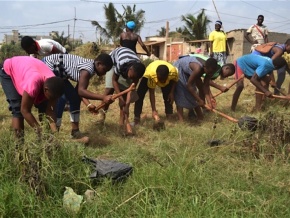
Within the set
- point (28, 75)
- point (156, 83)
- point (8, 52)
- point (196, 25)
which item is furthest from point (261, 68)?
point (8, 52)

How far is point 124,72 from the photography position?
470 centimetres

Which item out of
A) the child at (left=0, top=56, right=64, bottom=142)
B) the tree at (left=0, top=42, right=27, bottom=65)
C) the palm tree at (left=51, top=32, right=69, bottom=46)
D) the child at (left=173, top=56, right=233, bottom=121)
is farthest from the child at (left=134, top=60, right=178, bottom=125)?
the palm tree at (left=51, top=32, right=69, bottom=46)

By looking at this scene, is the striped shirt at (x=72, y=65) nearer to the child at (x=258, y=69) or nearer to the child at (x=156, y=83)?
the child at (x=156, y=83)

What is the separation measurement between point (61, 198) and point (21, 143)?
618 mm

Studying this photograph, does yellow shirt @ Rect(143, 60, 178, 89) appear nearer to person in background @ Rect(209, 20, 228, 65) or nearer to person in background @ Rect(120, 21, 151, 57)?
person in background @ Rect(120, 21, 151, 57)

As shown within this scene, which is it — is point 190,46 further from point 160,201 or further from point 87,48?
point 160,201

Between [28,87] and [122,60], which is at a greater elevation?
[122,60]

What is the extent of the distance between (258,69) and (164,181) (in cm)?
350

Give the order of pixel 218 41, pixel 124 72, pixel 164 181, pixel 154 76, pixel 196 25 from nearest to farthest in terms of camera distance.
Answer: pixel 164 181
pixel 124 72
pixel 154 76
pixel 218 41
pixel 196 25

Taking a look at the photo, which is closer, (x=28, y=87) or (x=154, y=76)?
(x=28, y=87)

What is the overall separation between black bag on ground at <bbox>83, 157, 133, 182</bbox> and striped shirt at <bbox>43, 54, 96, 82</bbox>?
1417mm

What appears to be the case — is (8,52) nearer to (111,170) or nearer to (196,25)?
(196,25)

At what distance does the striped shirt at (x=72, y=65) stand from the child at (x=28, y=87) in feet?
1.87

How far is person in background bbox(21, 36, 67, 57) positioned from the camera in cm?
506
